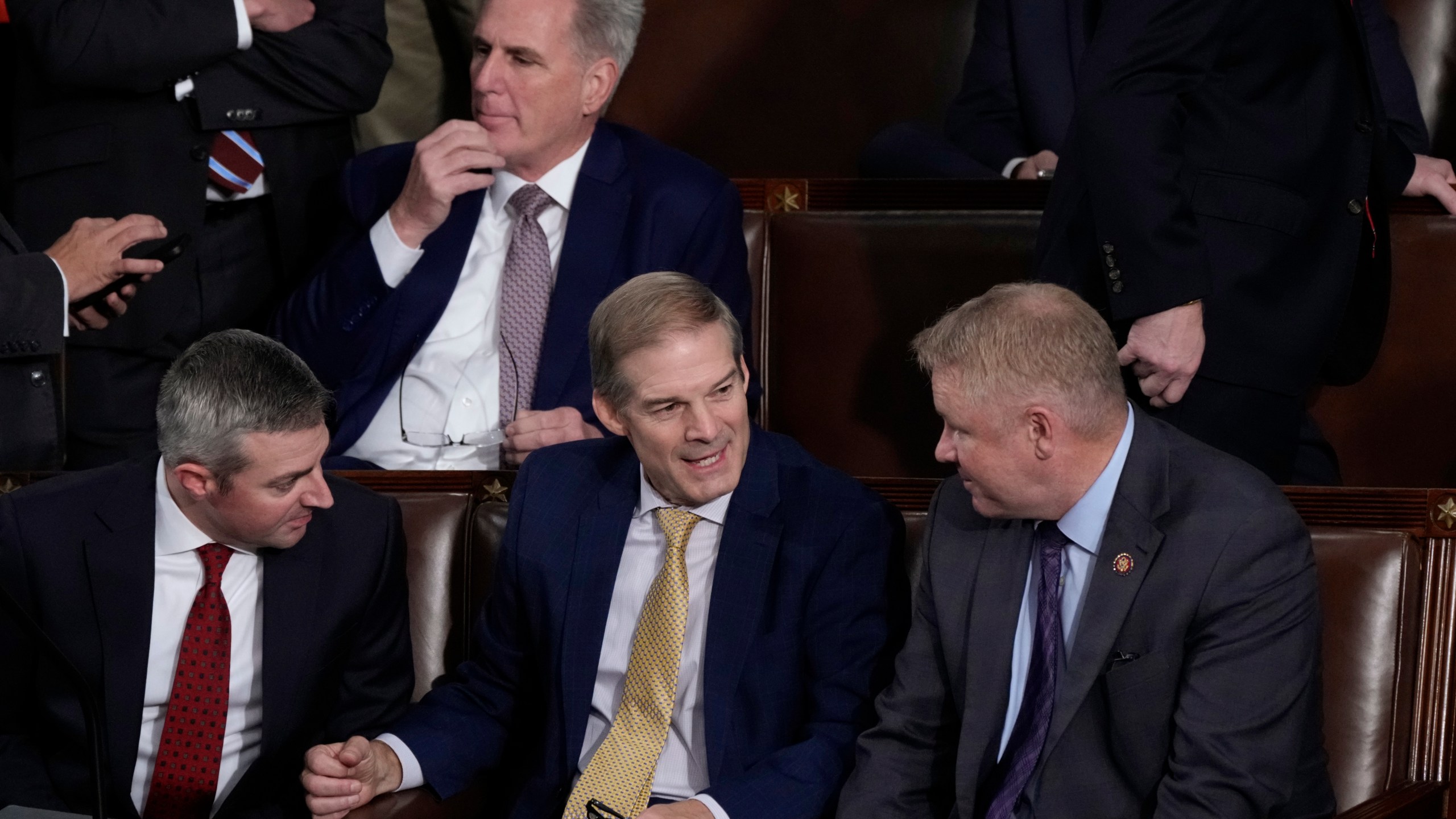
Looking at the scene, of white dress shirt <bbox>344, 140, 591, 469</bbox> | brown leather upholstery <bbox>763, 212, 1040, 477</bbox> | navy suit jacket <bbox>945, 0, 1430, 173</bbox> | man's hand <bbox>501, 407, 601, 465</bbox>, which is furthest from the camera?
navy suit jacket <bbox>945, 0, 1430, 173</bbox>

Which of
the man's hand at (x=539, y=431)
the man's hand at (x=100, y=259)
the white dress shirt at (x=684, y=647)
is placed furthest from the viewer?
the man's hand at (x=100, y=259)

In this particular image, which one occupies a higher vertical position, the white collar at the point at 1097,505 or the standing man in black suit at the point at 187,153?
the standing man in black suit at the point at 187,153

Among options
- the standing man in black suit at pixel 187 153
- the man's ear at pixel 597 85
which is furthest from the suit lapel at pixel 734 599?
the standing man in black suit at pixel 187 153

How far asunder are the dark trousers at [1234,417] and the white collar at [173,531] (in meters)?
1.33

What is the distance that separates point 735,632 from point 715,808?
0.23 m

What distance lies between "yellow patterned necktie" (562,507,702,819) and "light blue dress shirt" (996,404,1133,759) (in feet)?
1.44

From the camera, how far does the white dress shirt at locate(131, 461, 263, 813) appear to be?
7.02 feet

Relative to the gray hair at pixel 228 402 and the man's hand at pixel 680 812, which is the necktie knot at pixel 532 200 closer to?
the gray hair at pixel 228 402

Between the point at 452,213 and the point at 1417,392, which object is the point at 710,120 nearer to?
the point at 452,213

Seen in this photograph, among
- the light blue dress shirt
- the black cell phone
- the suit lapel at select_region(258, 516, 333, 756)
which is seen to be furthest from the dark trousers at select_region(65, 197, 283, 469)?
the light blue dress shirt

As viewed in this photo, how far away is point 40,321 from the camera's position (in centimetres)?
255

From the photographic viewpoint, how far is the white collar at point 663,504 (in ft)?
6.93

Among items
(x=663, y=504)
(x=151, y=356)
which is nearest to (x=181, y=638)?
(x=663, y=504)

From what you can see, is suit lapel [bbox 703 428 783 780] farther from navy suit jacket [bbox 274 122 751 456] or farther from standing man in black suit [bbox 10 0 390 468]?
standing man in black suit [bbox 10 0 390 468]
